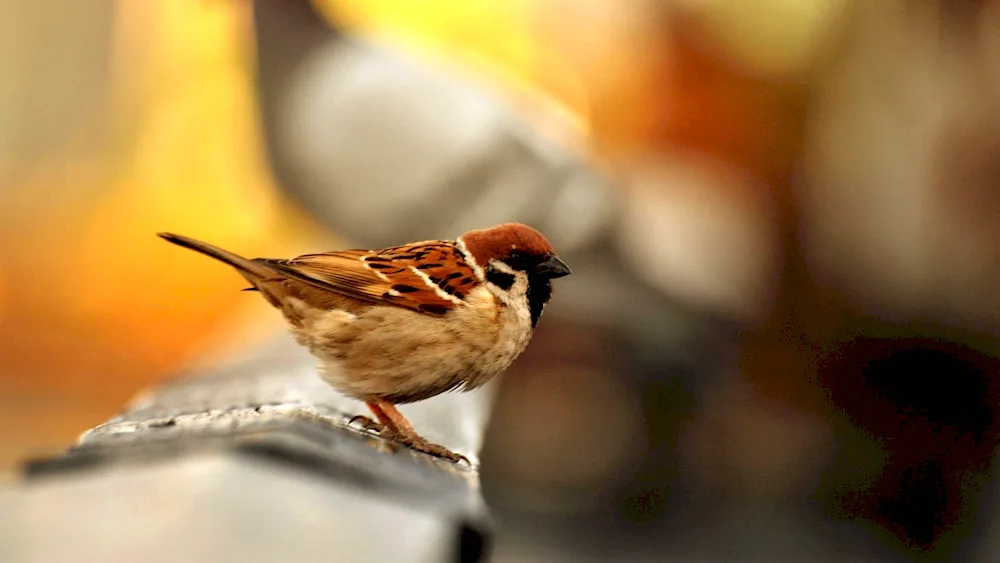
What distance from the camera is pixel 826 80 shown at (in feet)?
9.32

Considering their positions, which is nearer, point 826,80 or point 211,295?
point 211,295

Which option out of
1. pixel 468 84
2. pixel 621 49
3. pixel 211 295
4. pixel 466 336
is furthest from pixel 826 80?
pixel 466 336

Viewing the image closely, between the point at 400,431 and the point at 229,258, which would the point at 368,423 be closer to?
the point at 400,431

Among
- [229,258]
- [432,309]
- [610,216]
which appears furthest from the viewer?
[610,216]

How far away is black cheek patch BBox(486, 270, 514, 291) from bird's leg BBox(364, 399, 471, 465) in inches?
4.7

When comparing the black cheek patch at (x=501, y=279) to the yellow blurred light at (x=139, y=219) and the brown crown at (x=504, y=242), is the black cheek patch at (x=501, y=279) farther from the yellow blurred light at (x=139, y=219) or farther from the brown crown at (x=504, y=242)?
the yellow blurred light at (x=139, y=219)

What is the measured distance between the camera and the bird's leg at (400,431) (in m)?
0.59

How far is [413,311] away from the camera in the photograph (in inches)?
26.7

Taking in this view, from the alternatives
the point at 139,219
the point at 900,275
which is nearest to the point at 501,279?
the point at 139,219

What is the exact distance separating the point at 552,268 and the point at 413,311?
116 millimetres

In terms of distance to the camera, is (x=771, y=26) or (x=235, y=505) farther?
(x=771, y=26)

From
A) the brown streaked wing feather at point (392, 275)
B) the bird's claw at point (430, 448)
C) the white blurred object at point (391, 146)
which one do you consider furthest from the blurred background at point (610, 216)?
the bird's claw at point (430, 448)

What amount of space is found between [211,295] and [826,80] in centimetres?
206

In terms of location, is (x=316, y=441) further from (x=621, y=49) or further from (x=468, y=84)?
(x=621, y=49)
